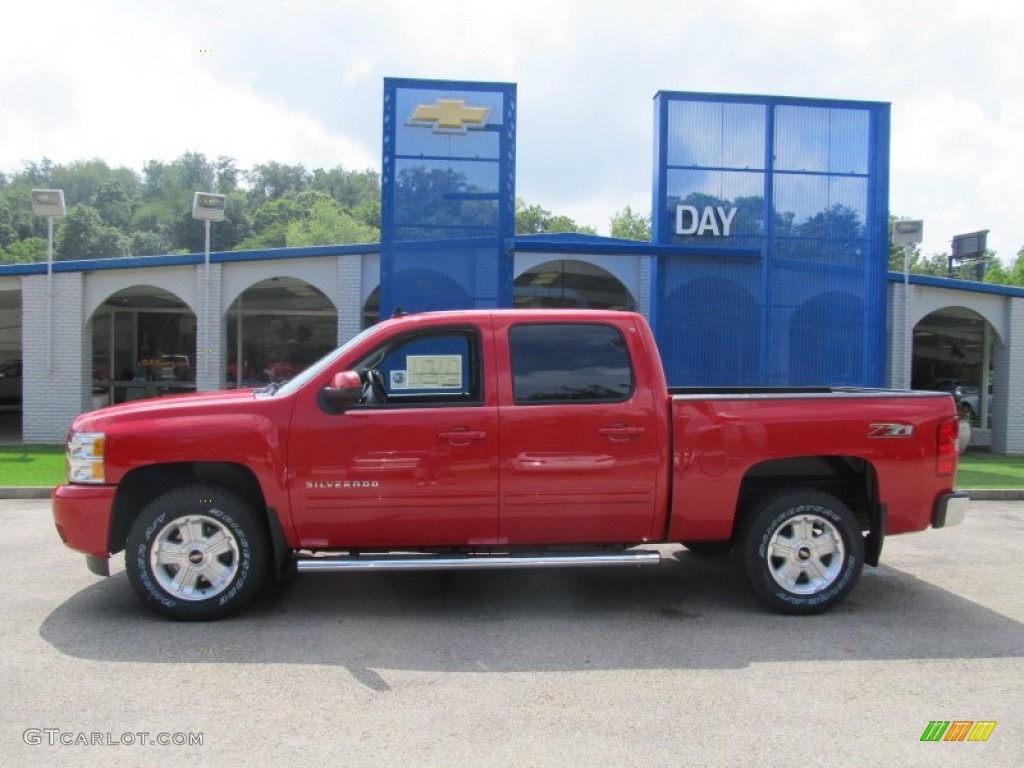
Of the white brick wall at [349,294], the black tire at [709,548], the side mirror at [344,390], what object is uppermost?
the white brick wall at [349,294]

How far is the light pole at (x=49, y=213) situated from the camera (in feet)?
47.7

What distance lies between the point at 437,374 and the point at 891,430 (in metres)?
3.01

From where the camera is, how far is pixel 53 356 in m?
15.4

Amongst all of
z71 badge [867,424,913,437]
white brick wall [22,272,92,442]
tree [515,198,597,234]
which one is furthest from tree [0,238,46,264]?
z71 badge [867,424,913,437]

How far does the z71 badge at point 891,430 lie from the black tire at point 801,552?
51 centimetres

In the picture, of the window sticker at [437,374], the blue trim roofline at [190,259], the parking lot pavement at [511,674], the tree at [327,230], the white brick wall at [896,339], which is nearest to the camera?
the parking lot pavement at [511,674]

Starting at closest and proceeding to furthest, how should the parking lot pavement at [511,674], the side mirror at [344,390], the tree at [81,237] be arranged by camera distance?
the parking lot pavement at [511,674], the side mirror at [344,390], the tree at [81,237]

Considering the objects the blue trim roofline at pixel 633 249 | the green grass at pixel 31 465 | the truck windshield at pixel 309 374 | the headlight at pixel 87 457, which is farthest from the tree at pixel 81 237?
the truck windshield at pixel 309 374

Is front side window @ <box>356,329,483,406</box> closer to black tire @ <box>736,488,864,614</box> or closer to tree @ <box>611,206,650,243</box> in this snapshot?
black tire @ <box>736,488,864,614</box>

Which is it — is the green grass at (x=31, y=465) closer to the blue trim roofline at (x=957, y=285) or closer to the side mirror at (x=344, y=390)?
the side mirror at (x=344, y=390)

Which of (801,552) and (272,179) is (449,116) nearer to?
(801,552)

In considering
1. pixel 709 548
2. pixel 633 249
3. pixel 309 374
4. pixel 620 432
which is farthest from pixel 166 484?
pixel 633 249

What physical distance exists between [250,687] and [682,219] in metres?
10.3

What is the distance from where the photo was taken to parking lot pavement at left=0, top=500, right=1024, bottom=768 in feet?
12.0
